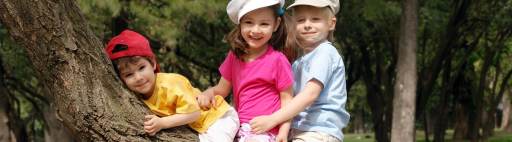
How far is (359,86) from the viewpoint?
105ft

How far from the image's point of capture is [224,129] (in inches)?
129

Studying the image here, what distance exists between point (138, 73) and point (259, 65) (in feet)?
1.75

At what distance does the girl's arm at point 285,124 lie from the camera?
3.23m

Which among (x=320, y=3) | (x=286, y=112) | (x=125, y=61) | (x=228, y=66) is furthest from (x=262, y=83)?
(x=125, y=61)

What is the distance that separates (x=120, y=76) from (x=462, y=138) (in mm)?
20885

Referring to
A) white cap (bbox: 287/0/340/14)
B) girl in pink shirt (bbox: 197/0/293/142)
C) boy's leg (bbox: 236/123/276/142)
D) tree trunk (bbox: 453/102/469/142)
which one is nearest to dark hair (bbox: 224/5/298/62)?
girl in pink shirt (bbox: 197/0/293/142)

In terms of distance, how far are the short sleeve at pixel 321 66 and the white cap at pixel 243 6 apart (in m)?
0.28

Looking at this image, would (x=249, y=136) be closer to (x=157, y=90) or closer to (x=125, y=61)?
(x=157, y=90)

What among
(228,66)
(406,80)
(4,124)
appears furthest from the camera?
(406,80)

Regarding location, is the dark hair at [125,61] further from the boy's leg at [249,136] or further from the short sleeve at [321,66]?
the short sleeve at [321,66]

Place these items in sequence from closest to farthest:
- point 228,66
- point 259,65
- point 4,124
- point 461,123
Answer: point 259,65
point 228,66
point 4,124
point 461,123

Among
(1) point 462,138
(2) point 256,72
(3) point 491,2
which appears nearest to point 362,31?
(3) point 491,2

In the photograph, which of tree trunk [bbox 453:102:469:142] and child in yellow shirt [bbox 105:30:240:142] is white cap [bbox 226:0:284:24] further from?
tree trunk [bbox 453:102:469:142]

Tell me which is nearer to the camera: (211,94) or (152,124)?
(152,124)
